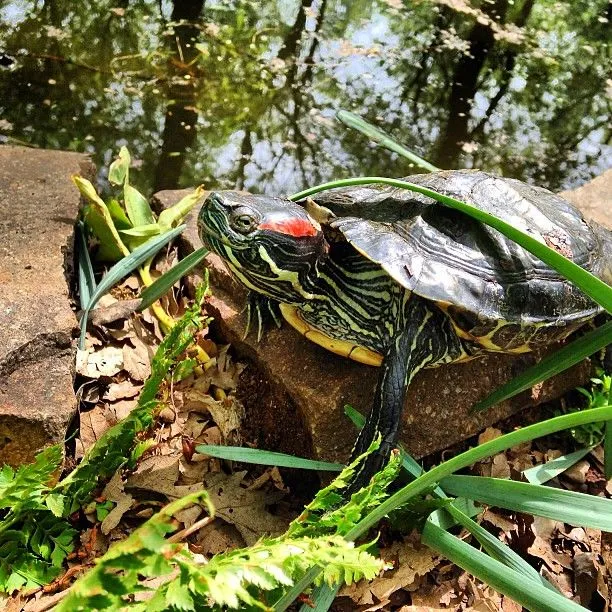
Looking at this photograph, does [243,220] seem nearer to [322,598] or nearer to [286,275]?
[286,275]

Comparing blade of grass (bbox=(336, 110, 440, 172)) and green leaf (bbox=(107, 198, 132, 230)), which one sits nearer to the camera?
blade of grass (bbox=(336, 110, 440, 172))

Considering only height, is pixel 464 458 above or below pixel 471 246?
below

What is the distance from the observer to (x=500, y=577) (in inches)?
60.1

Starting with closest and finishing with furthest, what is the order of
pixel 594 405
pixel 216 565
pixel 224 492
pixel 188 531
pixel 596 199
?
pixel 216 565 → pixel 188 531 → pixel 224 492 → pixel 594 405 → pixel 596 199

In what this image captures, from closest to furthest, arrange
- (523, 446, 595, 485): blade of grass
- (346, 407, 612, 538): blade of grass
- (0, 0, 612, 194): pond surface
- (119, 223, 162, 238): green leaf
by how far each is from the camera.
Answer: (346, 407, 612, 538): blade of grass
(523, 446, 595, 485): blade of grass
(119, 223, 162, 238): green leaf
(0, 0, 612, 194): pond surface

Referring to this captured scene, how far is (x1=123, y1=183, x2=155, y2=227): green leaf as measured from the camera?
2.91 metres

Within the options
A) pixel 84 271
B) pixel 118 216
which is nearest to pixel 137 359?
pixel 84 271

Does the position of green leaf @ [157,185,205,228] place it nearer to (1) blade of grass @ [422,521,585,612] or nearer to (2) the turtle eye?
(2) the turtle eye

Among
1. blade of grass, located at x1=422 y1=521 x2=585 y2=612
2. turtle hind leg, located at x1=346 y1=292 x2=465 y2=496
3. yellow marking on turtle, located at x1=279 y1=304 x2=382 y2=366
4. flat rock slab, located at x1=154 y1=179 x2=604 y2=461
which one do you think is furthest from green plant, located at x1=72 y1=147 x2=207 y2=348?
blade of grass, located at x1=422 y1=521 x2=585 y2=612

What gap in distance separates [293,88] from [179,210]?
2369 millimetres

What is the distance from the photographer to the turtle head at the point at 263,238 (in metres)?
1.94

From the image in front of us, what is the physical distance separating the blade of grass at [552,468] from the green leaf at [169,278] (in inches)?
55.7

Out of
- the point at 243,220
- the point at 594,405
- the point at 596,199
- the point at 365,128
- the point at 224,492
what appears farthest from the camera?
the point at 596,199

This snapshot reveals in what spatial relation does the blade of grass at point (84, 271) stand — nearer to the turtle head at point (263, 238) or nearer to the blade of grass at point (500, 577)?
the turtle head at point (263, 238)
